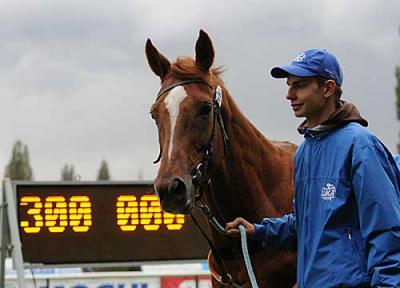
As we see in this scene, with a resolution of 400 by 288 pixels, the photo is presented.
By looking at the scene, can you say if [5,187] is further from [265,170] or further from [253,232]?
[253,232]

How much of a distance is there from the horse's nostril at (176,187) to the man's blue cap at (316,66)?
2.18 feet

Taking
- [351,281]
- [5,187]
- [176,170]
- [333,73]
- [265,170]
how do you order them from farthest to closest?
[5,187], [265,170], [176,170], [333,73], [351,281]

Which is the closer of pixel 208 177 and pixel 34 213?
pixel 208 177

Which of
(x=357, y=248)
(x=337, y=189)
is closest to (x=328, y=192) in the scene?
(x=337, y=189)

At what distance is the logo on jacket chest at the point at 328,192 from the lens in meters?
2.95

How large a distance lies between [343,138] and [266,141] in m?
1.56

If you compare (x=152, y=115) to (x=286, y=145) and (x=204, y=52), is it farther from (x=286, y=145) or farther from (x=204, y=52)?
(x=286, y=145)

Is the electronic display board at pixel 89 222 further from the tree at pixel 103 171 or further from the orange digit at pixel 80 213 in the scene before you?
the tree at pixel 103 171

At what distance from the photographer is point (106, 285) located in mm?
9531

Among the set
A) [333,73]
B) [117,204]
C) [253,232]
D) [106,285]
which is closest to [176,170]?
[253,232]

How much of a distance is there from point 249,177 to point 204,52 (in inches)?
25.7

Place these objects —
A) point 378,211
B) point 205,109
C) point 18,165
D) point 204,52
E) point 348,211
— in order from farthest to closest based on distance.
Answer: point 18,165, point 204,52, point 205,109, point 348,211, point 378,211

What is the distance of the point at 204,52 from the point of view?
4.17 meters

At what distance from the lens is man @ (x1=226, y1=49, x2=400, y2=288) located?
2793mm
